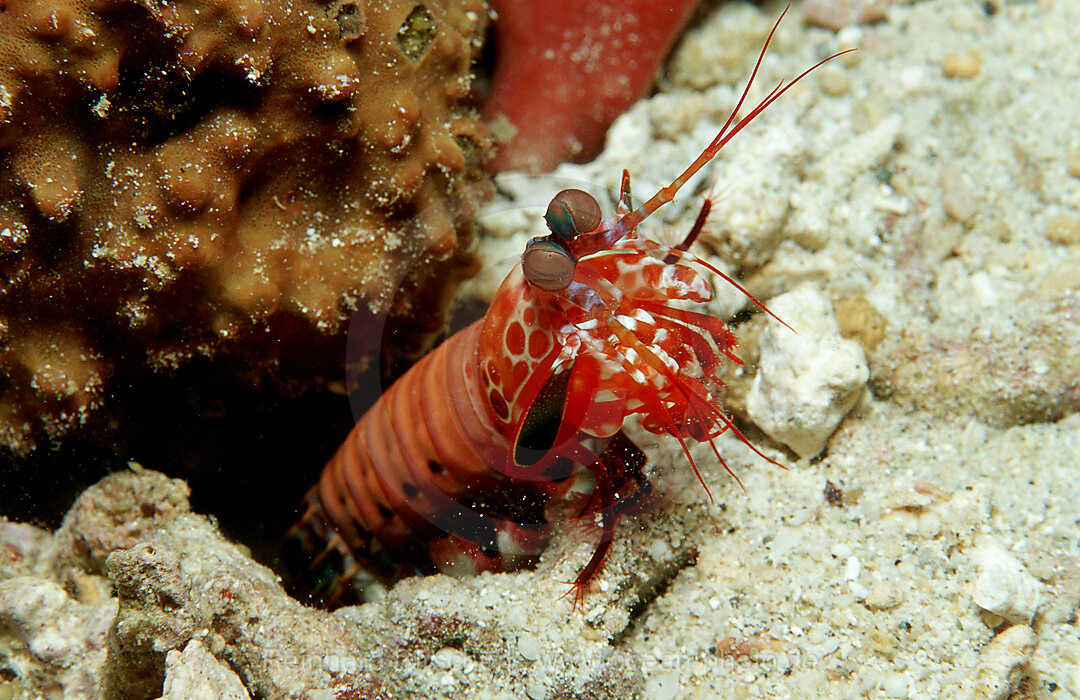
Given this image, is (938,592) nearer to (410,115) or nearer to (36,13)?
(410,115)

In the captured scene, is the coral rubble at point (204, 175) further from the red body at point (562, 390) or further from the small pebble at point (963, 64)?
the small pebble at point (963, 64)

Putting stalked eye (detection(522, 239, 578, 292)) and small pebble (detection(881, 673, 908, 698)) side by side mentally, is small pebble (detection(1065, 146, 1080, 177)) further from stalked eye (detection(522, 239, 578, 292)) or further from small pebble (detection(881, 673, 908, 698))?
stalked eye (detection(522, 239, 578, 292))

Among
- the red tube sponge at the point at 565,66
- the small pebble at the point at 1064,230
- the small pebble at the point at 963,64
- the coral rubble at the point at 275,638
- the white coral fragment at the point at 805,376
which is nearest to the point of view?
the coral rubble at the point at 275,638

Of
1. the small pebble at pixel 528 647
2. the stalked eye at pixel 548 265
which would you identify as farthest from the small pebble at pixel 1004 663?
the stalked eye at pixel 548 265

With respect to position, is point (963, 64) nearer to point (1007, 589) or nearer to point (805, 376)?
point (805, 376)

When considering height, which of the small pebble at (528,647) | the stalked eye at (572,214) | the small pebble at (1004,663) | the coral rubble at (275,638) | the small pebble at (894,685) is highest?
the stalked eye at (572,214)

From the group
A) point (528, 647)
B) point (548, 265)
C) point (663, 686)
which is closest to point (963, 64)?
point (548, 265)

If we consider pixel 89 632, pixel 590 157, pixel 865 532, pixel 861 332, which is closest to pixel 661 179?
pixel 590 157
